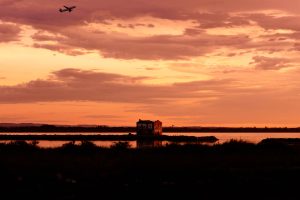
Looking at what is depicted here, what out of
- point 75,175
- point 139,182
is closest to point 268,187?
point 139,182

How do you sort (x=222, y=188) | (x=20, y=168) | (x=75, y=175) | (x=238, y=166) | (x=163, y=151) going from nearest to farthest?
(x=222, y=188)
(x=75, y=175)
(x=20, y=168)
(x=238, y=166)
(x=163, y=151)

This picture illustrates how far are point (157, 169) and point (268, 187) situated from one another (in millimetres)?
7263

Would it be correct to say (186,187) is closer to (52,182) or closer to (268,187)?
(268,187)

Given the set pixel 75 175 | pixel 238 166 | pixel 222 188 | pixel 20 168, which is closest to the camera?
pixel 222 188

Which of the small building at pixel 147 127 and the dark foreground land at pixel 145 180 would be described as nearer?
the dark foreground land at pixel 145 180

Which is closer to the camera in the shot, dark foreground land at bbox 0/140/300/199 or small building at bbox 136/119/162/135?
dark foreground land at bbox 0/140/300/199

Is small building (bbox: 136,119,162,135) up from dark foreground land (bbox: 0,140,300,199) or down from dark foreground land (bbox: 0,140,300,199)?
up

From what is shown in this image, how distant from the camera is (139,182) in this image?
82.5 ft

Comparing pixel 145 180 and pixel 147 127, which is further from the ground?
pixel 147 127

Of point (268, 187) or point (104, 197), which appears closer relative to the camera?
point (104, 197)

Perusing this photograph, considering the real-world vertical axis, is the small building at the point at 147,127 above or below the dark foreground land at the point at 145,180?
above

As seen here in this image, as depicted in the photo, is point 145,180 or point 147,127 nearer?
point 145,180

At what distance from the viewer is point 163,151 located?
4662cm

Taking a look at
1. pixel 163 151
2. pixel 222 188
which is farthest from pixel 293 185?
pixel 163 151
